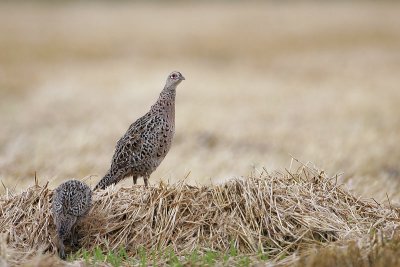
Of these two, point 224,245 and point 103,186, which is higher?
Result: point 103,186

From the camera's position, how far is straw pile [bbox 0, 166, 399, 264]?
8.22m

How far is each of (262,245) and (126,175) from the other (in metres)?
2.28

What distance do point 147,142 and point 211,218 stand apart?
1.38m

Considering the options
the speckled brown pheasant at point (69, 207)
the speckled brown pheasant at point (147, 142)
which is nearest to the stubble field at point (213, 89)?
the speckled brown pheasant at point (147, 142)

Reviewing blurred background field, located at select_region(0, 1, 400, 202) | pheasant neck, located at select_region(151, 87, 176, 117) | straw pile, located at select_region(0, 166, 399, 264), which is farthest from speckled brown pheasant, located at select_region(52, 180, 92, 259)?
blurred background field, located at select_region(0, 1, 400, 202)

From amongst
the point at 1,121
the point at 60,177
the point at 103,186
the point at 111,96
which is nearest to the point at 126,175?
the point at 103,186

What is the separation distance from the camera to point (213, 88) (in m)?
25.6

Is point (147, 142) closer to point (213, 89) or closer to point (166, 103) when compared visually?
point (166, 103)

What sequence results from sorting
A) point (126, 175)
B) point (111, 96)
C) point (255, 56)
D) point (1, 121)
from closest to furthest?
point (126, 175), point (1, 121), point (111, 96), point (255, 56)

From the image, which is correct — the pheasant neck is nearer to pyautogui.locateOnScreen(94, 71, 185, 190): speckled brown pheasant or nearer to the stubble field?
pyautogui.locateOnScreen(94, 71, 185, 190): speckled brown pheasant

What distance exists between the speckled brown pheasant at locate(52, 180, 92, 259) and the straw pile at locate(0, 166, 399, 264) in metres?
0.23

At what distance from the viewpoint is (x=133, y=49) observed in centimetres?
3709

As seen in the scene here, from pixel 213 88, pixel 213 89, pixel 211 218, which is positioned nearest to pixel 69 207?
pixel 211 218

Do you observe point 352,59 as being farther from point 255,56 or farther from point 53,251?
point 53,251
